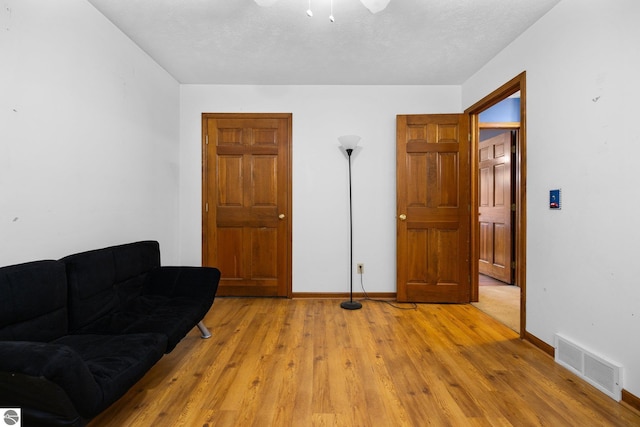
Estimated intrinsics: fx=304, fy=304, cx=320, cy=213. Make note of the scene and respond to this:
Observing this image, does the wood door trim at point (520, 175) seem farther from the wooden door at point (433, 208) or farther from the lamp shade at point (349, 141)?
the lamp shade at point (349, 141)

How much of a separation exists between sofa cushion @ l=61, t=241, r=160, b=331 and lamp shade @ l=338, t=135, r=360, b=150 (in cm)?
214

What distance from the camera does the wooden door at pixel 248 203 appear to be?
358 centimetres

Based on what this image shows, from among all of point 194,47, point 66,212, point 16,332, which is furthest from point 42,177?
point 194,47

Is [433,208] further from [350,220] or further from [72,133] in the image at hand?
[72,133]

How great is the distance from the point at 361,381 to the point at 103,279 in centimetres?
175

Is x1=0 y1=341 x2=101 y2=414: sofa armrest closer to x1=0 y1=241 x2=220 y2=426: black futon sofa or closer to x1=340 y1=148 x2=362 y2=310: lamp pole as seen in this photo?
x1=0 y1=241 x2=220 y2=426: black futon sofa

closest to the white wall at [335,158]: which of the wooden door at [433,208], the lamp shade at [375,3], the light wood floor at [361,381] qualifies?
the wooden door at [433,208]

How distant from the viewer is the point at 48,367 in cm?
106

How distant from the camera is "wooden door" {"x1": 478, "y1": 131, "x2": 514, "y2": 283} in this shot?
14.1 feet

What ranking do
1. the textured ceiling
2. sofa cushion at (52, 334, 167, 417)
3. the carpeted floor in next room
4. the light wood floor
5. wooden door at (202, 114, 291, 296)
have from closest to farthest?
sofa cushion at (52, 334, 167, 417)
the light wood floor
the textured ceiling
the carpeted floor in next room
wooden door at (202, 114, 291, 296)

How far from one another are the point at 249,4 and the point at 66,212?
1.89m

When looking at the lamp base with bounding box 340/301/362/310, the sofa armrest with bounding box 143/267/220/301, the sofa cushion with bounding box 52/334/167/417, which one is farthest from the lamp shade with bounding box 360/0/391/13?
the lamp base with bounding box 340/301/362/310

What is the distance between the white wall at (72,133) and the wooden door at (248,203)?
0.67 m

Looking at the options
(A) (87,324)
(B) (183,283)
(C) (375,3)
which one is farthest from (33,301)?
(C) (375,3)
